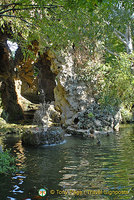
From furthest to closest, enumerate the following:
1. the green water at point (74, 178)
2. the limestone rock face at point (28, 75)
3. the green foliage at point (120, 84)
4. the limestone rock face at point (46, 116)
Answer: the limestone rock face at point (28, 75)
the limestone rock face at point (46, 116)
the green foliage at point (120, 84)
the green water at point (74, 178)

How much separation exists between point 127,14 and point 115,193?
13661mm

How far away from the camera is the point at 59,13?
6.07 metres

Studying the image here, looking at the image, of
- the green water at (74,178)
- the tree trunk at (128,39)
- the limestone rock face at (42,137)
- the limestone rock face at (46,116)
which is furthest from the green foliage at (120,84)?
the green water at (74,178)

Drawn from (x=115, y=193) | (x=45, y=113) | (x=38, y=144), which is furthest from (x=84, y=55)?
(x=115, y=193)

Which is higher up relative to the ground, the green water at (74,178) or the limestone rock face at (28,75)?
the limestone rock face at (28,75)

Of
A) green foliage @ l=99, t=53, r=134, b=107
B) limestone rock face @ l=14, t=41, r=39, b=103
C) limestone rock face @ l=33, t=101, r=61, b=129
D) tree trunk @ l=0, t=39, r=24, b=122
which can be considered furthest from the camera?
limestone rock face @ l=14, t=41, r=39, b=103

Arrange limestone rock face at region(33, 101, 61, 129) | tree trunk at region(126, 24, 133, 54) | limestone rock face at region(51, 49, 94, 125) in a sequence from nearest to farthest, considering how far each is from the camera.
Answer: limestone rock face at region(51, 49, 94, 125) < tree trunk at region(126, 24, 133, 54) < limestone rock face at region(33, 101, 61, 129)

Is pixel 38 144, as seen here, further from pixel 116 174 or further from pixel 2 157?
pixel 116 174

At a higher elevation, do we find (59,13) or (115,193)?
(59,13)

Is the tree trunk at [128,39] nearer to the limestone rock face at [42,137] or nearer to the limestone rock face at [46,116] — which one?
the limestone rock face at [46,116]

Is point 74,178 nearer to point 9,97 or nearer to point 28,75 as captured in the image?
point 9,97

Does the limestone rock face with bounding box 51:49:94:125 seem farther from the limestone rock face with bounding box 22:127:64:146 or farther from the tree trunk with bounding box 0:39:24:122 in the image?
the tree trunk with bounding box 0:39:24:122

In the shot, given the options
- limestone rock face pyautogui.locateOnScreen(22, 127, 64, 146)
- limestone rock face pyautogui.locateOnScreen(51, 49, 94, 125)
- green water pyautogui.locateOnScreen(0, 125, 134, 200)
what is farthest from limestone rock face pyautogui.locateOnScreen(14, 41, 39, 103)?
green water pyautogui.locateOnScreen(0, 125, 134, 200)

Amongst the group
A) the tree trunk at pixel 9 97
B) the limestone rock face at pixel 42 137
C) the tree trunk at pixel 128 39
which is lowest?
the limestone rock face at pixel 42 137
